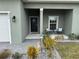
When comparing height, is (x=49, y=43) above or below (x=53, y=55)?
above

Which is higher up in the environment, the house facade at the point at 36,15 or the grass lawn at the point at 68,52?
the house facade at the point at 36,15

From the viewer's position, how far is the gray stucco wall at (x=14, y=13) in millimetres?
9734

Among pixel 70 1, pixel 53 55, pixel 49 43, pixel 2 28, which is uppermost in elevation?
pixel 70 1

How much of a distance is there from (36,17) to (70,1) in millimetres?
5442

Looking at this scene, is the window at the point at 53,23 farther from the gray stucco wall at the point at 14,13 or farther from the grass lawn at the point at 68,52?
the grass lawn at the point at 68,52

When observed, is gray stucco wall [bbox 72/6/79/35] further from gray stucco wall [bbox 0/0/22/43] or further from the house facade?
gray stucco wall [bbox 0/0/22/43]

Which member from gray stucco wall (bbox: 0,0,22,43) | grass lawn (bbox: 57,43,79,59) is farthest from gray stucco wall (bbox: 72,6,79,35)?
gray stucco wall (bbox: 0,0,22,43)

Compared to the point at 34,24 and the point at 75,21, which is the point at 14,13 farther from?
the point at 75,21

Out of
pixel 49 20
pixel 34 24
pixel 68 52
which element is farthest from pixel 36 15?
pixel 68 52

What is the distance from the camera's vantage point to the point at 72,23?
11875 millimetres

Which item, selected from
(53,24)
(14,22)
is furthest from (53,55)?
(53,24)

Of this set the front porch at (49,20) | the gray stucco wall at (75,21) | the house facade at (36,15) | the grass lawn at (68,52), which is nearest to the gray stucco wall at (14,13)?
the house facade at (36,15)

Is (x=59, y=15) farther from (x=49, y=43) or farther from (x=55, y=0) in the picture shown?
(x=49, y=43)

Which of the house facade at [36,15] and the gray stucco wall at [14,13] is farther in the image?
the house facade at [36,15]
